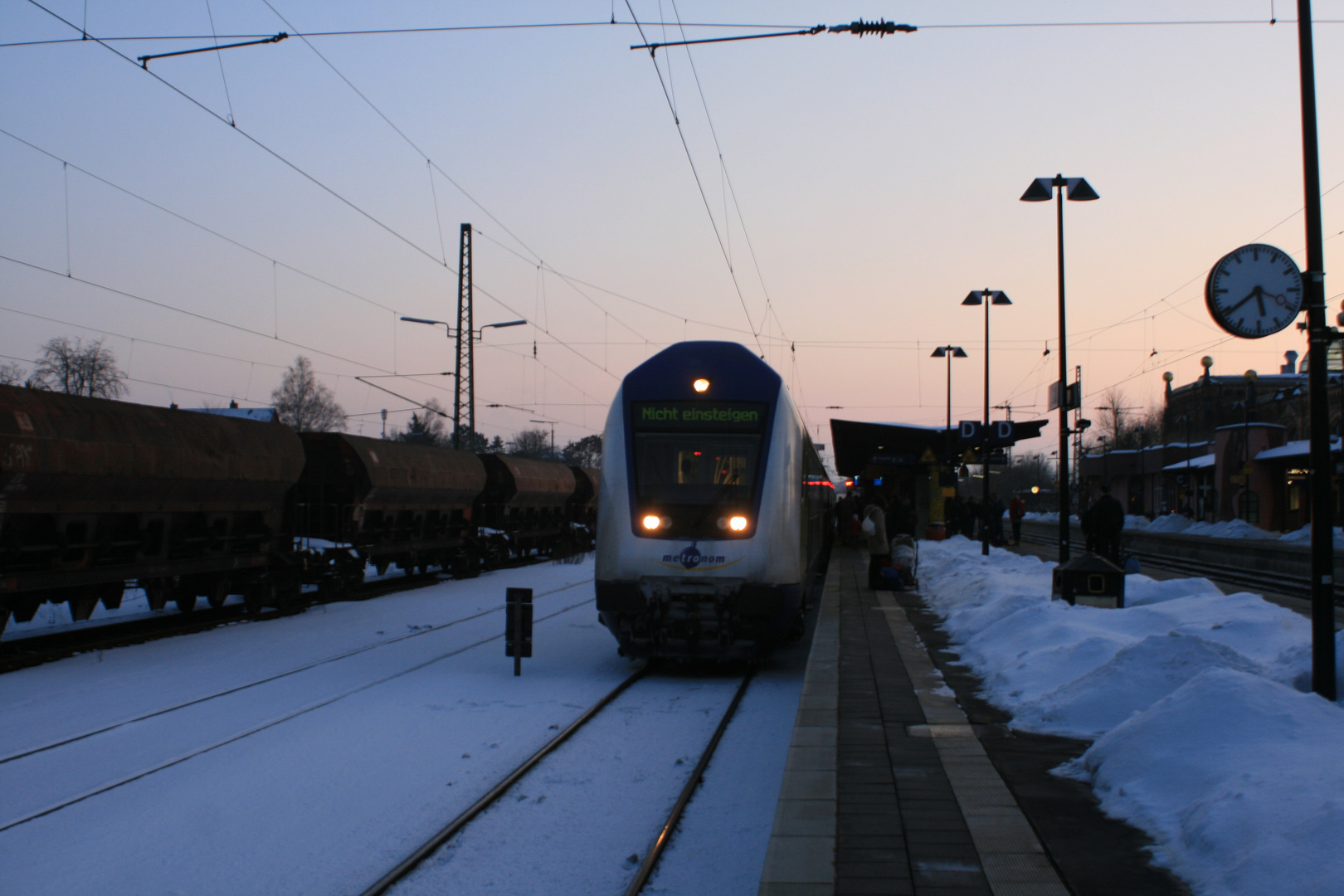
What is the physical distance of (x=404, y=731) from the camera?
7715 mm

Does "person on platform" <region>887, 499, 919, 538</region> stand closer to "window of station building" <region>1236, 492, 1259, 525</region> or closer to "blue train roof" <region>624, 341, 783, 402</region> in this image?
"blue train roof" <region>624, 341, 783, 402</region>

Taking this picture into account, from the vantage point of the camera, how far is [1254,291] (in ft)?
23.7

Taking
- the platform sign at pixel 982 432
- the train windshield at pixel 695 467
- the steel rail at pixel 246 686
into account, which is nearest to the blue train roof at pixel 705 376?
the train windshield at pixel 695 467

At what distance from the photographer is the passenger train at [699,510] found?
9977 mm

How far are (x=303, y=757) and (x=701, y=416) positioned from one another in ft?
16.7

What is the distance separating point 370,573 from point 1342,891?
2579 cm

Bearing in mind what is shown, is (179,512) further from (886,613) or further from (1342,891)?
(1342,891)

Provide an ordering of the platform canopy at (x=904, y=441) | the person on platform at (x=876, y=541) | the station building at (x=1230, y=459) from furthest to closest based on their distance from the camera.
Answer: the station building at (x=1230, y=459) < the platform canopy at (x=904, y=441) < the person on platform at (x=876, y=541)

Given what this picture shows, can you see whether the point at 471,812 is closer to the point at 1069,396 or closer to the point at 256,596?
the point at 256,596

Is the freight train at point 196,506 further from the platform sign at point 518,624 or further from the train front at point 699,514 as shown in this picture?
the train front at point 699,514

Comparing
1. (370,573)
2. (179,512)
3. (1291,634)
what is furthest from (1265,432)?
(179,512)

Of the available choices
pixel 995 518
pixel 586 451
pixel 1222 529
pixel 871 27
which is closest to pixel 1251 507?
pixel 1222 529

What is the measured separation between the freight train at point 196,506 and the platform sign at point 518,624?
555cm

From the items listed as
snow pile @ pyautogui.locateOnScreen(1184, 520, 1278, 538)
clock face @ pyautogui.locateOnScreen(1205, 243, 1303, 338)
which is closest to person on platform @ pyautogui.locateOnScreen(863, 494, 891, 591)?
clock face @ pyautogui.locateOnScreen(1205, 243, 1303, 338)
